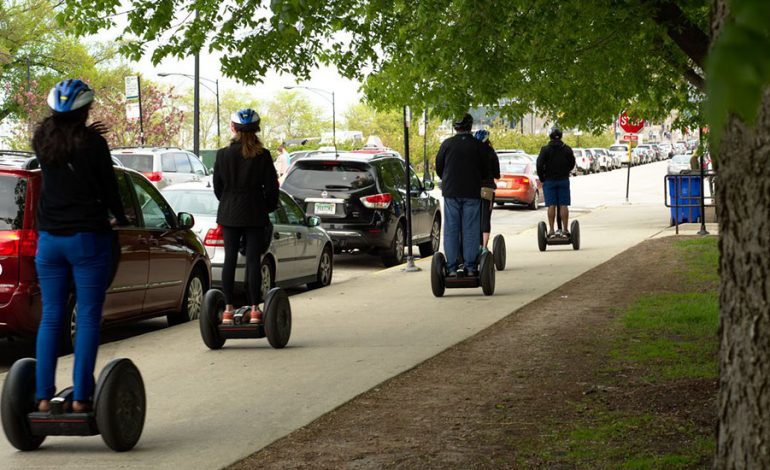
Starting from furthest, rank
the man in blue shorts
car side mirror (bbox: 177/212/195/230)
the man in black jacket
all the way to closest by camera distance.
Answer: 1. the man in blue shorts
2. the man in black jacket
3. car side mirror (bbox: 177/212/195/230)

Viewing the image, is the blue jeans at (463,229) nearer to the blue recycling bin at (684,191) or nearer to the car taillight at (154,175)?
the blue recycling bin at (684,191)

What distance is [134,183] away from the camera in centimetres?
1062

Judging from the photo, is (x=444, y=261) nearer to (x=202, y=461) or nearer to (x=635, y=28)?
(x=635, y=28)

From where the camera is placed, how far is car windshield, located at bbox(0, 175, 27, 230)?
8.95 meters

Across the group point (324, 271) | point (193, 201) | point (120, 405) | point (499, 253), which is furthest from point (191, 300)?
point (120, 405)

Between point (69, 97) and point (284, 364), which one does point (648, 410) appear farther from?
point (69, 97)

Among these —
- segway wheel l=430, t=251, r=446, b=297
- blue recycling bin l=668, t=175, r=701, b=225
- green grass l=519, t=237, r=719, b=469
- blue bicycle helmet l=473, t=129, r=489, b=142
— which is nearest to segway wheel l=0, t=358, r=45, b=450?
green grass l=519, t=237, r=719, b=469

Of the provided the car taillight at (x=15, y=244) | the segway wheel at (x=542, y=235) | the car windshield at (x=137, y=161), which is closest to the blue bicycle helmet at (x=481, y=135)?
the segway wheel at (x=542, y=235)

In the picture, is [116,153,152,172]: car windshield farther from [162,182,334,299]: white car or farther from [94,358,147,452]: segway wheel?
[94,358,147,452]: segway wheel

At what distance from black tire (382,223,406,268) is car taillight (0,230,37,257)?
1011cm

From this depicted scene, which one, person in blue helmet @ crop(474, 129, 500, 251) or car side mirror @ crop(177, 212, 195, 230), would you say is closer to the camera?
car side mirror @ crop(177, 212, 195, 230)

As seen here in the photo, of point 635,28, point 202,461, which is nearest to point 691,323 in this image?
point 635,28

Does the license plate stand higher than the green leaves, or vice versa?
the green leaves

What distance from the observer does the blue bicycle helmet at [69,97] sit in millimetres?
5508
